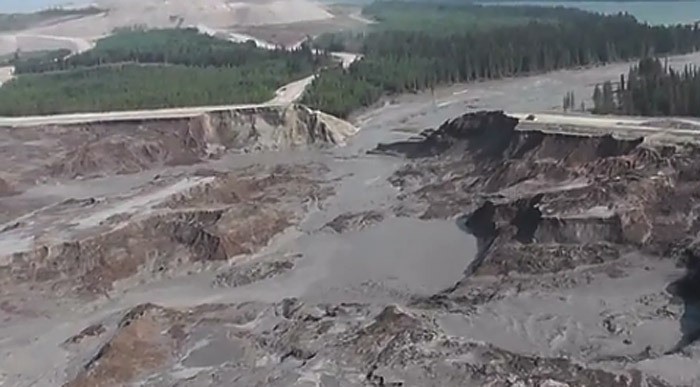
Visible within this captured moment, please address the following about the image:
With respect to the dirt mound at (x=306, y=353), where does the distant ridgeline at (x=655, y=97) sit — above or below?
above

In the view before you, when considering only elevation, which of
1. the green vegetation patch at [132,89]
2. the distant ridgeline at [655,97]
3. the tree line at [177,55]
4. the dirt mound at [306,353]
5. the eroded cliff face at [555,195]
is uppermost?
the tree line at [177,55]

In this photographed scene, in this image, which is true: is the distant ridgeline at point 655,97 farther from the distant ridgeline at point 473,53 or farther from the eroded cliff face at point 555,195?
the distant ridgeline at point 473,53

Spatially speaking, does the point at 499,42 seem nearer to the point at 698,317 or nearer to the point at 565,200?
the point at 565,200

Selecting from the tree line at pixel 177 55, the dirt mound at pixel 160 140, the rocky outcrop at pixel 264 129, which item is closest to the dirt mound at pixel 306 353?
the dirt mound at pixel 160 140

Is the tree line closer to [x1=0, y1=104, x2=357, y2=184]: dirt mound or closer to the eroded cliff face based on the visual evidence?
[x1=0, y1=104, x2=357, y2=184]: dirt mound

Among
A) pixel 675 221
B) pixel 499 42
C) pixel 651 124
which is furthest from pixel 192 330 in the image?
pixel 499 42

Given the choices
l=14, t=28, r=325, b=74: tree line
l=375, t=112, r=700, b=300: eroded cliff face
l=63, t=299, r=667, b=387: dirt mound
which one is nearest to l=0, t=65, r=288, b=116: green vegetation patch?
l=14, t=28, r=325, b=74: tree line

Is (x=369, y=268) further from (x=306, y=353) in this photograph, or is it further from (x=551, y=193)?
(x=306, y=353)
